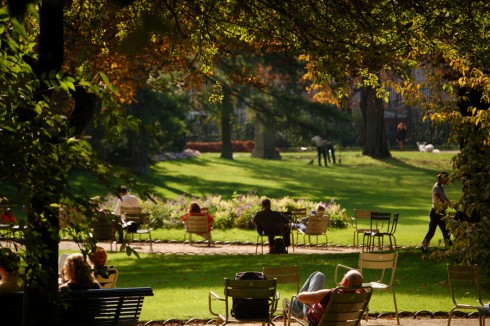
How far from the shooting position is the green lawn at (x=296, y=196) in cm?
1717

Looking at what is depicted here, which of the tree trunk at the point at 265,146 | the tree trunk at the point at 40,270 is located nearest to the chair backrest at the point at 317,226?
the tree trunk at the point at 40,270

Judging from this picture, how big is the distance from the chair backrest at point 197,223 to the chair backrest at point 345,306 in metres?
13.8

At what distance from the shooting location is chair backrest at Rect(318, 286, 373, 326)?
11.1 m

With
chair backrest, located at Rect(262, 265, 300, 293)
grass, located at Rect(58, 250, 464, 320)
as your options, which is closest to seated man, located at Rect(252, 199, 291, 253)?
grass, located at Rect(58, 250, 464, 320)

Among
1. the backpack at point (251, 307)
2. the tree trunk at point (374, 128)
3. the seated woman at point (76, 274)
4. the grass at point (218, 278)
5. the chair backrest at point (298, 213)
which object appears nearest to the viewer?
the seated woman at point (76, 274)

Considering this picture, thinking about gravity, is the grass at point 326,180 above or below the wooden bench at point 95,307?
below

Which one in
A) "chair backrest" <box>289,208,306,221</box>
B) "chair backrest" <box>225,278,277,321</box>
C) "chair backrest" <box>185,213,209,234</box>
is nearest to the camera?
"chair backrest" <box>225,278,277,321</box>

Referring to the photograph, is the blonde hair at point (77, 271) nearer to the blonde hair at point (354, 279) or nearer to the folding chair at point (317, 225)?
the blonde hair at point (354, 279)

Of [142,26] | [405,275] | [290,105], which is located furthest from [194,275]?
[290,105]

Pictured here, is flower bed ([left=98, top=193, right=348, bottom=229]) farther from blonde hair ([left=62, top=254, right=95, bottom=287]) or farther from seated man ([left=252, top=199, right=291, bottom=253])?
blonde hair ([left=62, top=254, right=95, bottom=287])

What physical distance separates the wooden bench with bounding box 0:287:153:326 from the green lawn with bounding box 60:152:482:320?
3368 mm

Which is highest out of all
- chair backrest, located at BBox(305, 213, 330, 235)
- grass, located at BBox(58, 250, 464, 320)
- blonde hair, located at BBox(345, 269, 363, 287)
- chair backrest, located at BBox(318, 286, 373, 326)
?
blonde hair, located at BBox(345, 269, 363, 287)

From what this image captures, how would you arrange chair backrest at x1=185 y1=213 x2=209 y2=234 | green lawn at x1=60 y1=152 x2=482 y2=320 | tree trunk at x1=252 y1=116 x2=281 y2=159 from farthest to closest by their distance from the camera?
tree trunk at x1=252 y1=116 x2=281 y2=159 < chair backrest at x1=185 y1=213 x2=209 y2=234 < green lawn at x1=60 y1=152 x2=482 y2=320

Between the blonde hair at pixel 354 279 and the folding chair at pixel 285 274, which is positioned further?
the folding chair at pixel 285 274
